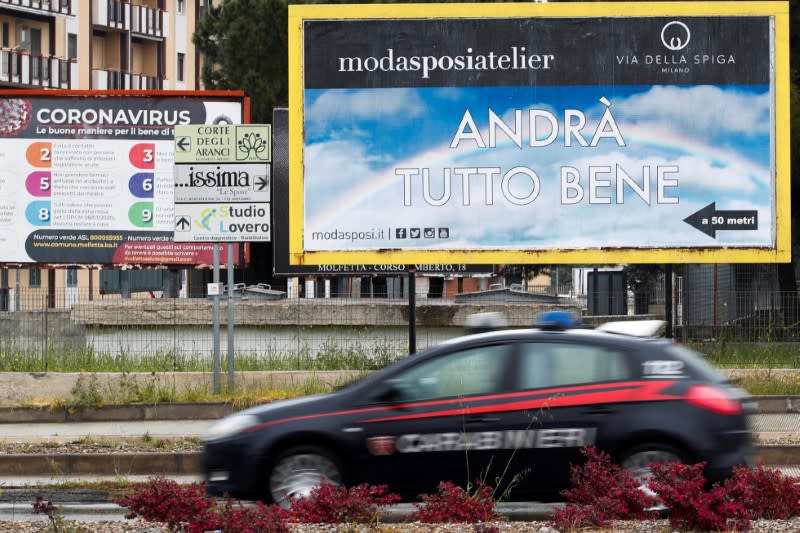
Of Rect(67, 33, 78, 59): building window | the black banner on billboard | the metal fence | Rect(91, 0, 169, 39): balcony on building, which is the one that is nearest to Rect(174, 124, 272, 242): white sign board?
the metal fence

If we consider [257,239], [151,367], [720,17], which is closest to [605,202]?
[720,17]

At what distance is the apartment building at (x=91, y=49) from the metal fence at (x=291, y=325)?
121ft

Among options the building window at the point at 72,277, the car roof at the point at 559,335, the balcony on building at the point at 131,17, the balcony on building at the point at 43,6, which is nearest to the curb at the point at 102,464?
the car roof at the point at 559,335

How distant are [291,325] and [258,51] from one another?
2657 centimetres

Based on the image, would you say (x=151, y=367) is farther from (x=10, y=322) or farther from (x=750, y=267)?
(x=750, y=267)

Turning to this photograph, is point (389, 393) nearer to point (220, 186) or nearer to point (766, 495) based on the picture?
point (766, 495)

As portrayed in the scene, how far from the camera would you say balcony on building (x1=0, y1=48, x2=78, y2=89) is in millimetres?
60844

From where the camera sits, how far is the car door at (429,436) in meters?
10.2

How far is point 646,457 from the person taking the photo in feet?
33.0

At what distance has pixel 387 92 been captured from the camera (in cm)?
2080

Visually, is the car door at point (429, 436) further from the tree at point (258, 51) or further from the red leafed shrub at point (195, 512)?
→ the tree at point (258, 51)

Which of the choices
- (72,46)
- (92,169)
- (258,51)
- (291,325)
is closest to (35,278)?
(72,46)

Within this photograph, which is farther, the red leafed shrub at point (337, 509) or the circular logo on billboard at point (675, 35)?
the circular logo on billboard at point (675, 35)

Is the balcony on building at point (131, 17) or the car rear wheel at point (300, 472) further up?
the balcony on building at point (131, 17)
